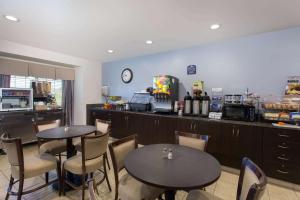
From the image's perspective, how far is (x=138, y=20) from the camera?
8.27ft

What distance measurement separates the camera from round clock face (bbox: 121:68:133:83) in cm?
502

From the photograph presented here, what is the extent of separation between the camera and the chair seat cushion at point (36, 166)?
199 centimetres

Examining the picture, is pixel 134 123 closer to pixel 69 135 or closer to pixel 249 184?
pixel 69 135

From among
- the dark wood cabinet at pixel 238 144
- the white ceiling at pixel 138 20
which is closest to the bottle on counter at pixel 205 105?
the dark wood cabinet at pixel 238 144

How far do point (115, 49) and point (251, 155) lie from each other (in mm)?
3654

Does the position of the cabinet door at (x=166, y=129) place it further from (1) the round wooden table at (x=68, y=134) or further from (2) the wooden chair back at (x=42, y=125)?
(2) the wooden chair back at (x=42, y=125)

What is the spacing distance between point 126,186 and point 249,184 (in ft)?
3.74

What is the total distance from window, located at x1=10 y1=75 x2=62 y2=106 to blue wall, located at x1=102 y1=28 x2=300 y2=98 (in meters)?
2.88

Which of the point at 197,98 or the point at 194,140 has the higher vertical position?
the point at 197,98

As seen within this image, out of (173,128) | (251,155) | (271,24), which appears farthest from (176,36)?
(251,155)

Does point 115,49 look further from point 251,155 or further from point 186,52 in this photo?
point 251,155

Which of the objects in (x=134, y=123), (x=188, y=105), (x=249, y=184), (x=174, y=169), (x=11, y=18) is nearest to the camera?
(x=249, y=184)

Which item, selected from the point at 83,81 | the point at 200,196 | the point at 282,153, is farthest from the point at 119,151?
the point at 83,81

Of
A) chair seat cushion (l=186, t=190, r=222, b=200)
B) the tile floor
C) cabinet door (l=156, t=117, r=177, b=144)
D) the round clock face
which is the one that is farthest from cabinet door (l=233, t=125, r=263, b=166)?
the round clock face
